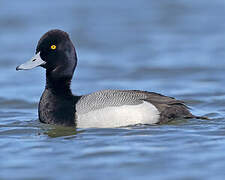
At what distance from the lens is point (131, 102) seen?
9.41 m

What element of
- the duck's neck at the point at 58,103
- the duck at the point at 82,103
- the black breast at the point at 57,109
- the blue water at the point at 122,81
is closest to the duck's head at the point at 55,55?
the duck at the point at 82,103

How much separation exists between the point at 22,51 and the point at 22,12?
402 cm

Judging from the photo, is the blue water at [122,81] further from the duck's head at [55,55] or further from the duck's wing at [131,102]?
the duck's head at [55,55]

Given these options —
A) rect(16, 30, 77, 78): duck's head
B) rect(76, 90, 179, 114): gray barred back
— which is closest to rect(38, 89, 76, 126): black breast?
rect(76, 90, 179, 114): gray barred back

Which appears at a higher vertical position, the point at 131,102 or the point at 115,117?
→ the point at 131,102

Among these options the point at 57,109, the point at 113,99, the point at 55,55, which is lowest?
the point at 57,109

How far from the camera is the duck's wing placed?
9328 mm

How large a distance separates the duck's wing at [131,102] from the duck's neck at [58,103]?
0.50 feet

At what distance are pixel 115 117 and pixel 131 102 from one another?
35 centimetres

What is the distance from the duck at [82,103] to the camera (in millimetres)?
9258

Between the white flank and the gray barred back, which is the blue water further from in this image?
the gray barred back

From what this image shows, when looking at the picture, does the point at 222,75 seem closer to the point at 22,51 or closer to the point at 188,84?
the point at 188,84

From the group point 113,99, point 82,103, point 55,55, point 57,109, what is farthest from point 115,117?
point 55,55

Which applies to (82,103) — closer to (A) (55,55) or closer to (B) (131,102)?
(B) (131,102)
